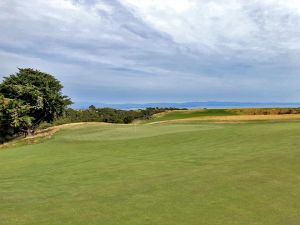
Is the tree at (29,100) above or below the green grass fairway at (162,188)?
above

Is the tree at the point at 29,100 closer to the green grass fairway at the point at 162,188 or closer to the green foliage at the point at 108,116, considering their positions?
the green foliage at the point at 108,116

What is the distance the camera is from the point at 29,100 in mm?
56062

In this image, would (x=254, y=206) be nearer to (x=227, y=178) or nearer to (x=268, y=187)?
(x=268, y=187)

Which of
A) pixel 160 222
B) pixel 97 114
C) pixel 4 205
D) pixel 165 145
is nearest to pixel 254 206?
pixel 160 222

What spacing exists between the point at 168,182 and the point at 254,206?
422 cm

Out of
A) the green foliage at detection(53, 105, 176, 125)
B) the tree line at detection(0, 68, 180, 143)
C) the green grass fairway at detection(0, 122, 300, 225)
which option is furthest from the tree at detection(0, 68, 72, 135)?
the green grass fairway at detection(0, 122, 300, 225)

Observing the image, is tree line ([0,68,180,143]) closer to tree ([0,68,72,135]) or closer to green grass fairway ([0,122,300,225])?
tree ([0,68,72,135])

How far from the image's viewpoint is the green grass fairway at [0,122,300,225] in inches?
398

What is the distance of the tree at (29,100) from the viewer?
174 feet

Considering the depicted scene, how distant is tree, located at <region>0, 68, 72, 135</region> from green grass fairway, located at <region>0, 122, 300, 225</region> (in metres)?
31.0

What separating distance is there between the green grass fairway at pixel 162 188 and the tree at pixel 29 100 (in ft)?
102

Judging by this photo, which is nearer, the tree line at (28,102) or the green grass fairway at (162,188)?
the green grass fairway at (162,188)

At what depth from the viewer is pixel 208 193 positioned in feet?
40.3

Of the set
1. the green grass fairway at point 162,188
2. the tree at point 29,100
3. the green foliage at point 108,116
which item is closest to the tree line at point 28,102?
the tree at point 29,100
